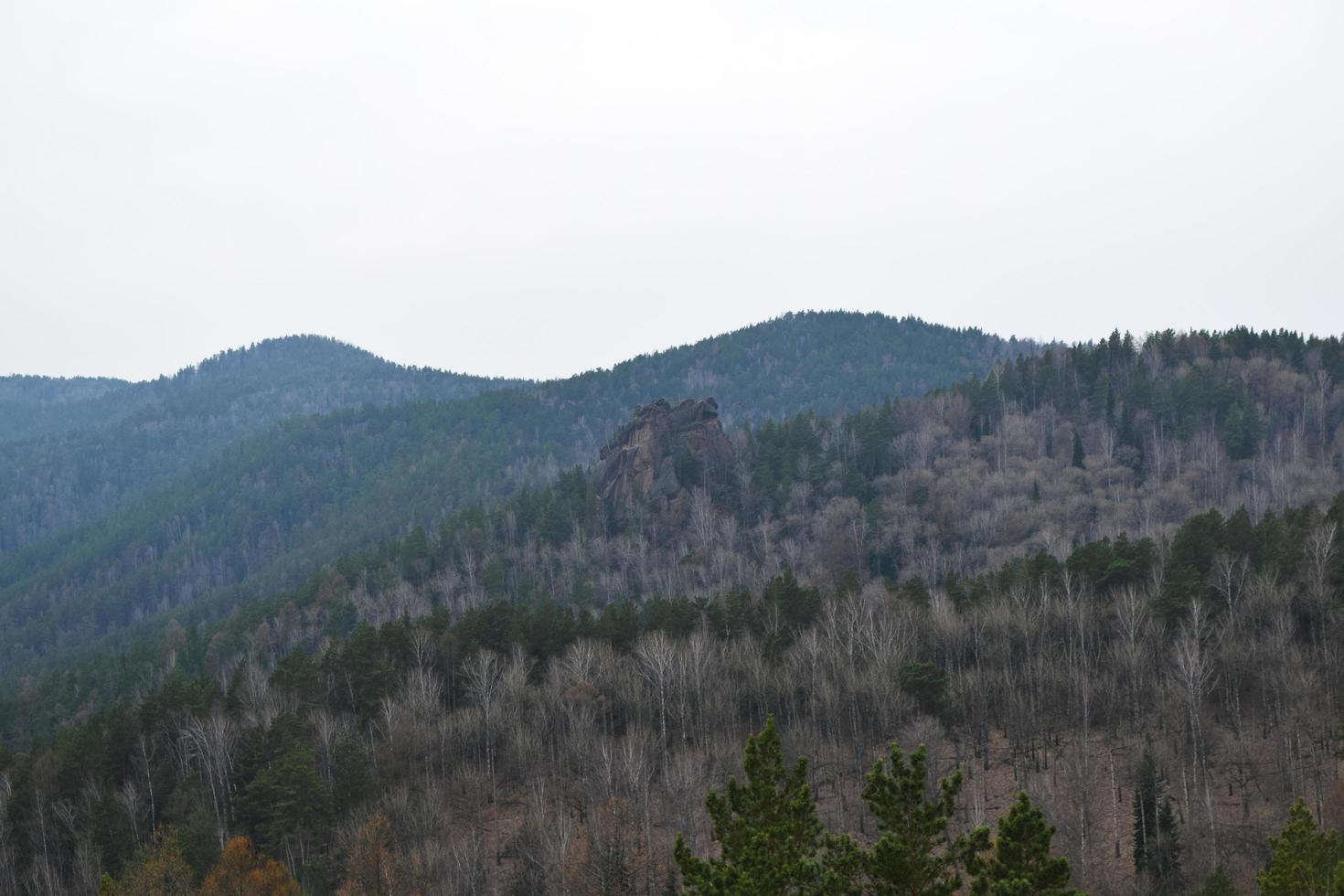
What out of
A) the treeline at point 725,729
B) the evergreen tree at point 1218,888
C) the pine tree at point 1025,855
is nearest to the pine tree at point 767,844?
the pine tree at point 1025,855

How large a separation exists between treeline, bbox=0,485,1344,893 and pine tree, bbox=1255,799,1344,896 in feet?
59.2

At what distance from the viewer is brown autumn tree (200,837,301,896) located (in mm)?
46406

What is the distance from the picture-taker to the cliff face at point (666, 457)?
477 ft

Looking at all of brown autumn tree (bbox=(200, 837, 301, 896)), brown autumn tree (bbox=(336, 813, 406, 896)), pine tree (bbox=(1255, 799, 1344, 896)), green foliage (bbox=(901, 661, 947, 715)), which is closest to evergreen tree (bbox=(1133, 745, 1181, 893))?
pine tree (bbox=(1255, 799, 1344, 896))

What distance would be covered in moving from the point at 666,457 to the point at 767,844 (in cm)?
12494

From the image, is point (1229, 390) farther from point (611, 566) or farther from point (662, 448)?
point (611, 566)

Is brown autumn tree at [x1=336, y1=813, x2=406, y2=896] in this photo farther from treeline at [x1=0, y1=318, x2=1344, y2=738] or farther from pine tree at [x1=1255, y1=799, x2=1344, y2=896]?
treeline at [x1=0, y1=318, x2=1344, y2=738]

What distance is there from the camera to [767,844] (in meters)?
23.2

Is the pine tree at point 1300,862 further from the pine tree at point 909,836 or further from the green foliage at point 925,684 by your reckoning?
the green foliage at point 925,684

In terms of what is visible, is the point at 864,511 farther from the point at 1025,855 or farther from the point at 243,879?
the point at 1025,855

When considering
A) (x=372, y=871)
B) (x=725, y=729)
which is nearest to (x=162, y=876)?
(x=372, y=871)

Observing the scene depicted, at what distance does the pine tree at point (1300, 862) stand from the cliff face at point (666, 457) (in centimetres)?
11402

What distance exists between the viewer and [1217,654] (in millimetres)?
62969

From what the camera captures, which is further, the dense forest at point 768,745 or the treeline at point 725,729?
the treeline at point 725,729
